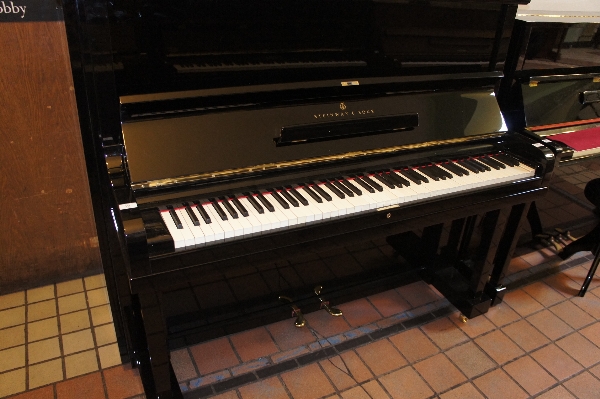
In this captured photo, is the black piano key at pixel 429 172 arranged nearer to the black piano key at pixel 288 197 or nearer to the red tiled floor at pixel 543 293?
the black piano key at pixel 288 197

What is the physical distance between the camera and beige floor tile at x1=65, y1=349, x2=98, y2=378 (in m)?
1.82

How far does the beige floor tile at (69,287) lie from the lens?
2.21 meters

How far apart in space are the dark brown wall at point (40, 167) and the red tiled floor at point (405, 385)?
155 centimetres

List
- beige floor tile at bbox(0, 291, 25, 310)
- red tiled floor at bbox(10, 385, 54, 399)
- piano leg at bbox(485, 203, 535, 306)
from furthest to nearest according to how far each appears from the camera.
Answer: beige floor tile at bbox(0, 291, 25, 310) < piano leg at bbox(485, 203, 535, 306) < red tiled floor at bbox(10, 385, 54, 399)

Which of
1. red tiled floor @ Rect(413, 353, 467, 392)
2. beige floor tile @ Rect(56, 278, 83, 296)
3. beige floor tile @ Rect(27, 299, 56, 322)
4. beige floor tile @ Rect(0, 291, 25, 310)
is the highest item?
beige floor tile @ Rect(56, 278, 83, 296)

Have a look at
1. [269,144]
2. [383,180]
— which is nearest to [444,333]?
[383,180]

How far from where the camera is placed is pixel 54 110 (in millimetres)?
1871

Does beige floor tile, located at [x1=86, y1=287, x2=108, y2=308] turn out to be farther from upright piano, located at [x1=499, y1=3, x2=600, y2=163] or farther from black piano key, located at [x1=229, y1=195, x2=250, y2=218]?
upright piano, located at [x1=499, y1=3, x2=600, y2=163]

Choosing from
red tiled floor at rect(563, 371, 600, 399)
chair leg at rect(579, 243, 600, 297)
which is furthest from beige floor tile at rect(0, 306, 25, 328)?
chair leg at rect(579, 243, 600, 297)

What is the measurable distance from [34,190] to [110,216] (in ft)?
2.23

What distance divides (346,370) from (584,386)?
1015 millimetres

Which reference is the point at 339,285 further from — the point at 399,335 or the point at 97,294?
the point at 97,294

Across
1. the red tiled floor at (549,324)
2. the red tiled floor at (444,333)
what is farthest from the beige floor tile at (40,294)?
the red tiled floor at (549,324)

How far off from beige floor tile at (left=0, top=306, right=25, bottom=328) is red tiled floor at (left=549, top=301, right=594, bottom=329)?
8.56ft
